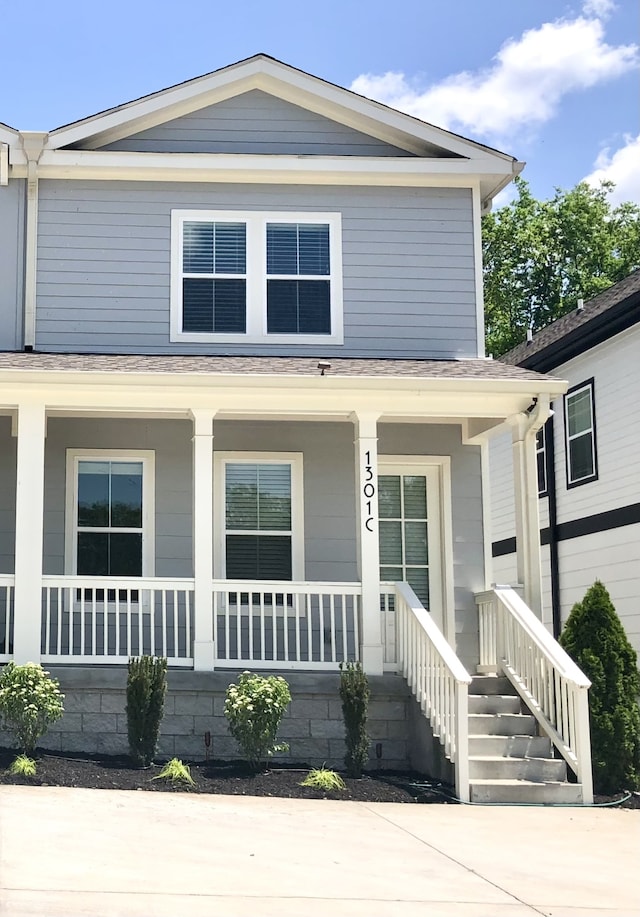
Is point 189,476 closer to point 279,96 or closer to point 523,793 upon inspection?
point 279,96

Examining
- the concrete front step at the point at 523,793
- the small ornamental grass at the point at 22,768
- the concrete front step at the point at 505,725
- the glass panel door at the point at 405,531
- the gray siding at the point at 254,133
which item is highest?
the gray siding at the point at 254,133

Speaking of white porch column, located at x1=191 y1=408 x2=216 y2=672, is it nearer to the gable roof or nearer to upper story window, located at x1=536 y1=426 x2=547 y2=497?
the gable roof

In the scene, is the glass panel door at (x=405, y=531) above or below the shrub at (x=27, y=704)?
above

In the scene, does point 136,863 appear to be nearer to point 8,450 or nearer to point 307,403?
point 307,403

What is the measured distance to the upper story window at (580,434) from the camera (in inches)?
625

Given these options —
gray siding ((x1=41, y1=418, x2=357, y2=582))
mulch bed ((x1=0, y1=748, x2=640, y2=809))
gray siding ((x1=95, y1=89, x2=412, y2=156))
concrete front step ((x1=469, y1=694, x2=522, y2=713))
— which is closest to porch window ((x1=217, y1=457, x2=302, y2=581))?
gray siding ((x1=41, y1=418, x2=357, y2=582))

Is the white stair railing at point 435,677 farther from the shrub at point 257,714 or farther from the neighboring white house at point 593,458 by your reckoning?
the neighboring white house at point 593,458

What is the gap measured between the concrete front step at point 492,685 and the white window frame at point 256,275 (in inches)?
166

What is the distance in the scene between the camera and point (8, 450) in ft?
42.0

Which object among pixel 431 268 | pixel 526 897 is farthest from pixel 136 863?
pixel 431 268

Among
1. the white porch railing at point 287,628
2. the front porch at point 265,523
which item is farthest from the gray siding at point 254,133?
the white porch railing at point 287,628

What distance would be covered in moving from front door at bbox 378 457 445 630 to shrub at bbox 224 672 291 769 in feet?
11.0

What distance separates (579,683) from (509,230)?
2467 centimetres

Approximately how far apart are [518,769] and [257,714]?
2.27 meters
